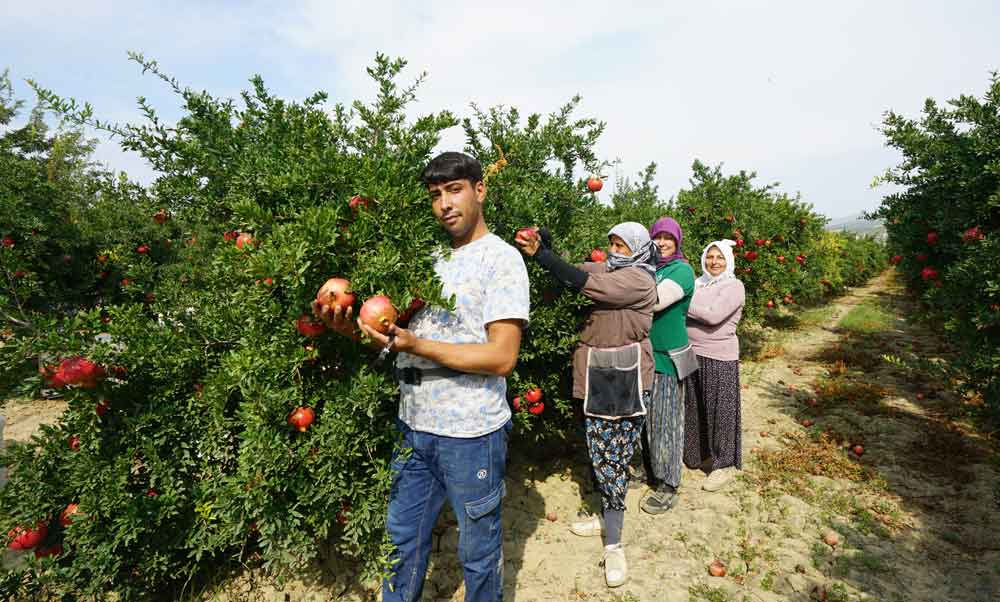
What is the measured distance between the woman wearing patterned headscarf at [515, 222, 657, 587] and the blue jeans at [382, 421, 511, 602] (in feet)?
4.00

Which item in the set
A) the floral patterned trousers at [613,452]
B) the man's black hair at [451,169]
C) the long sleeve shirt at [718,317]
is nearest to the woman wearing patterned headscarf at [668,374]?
the long sleeve shirt at [718,317]

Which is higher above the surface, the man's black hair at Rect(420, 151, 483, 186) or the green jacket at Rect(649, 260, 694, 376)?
the man's black hair at Rect(420, 151, 483, 186)

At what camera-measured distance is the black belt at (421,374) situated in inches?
75.0

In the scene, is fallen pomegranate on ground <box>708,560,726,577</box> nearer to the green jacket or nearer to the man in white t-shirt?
the green jacket

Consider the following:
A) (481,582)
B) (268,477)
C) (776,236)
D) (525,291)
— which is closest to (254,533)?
(268,477)

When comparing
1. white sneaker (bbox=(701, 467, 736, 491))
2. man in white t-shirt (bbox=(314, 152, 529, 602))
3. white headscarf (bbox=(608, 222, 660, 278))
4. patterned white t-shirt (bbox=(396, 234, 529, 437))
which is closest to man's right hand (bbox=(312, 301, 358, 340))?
man in white t-shirt (bbox=(314, 152, 529, 602))

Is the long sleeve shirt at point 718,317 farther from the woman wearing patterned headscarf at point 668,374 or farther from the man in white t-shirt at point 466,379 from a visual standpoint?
the man in white t-shirt at point 466,379

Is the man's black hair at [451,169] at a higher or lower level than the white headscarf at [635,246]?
higher

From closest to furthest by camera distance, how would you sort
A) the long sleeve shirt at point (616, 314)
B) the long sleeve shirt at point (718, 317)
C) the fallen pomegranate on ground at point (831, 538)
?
the long sleeve shirt at point (616, 314) → the fallen pomegranate on ground at point (831, 538) → the long sleeve shirt at point (718, 317)

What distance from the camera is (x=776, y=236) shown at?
348 inches

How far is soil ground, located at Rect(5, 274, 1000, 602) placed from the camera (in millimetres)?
3027

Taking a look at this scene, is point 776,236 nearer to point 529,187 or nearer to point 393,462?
point 529,187

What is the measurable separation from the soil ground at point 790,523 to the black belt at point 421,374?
1833 millimetres

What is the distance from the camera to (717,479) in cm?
421
